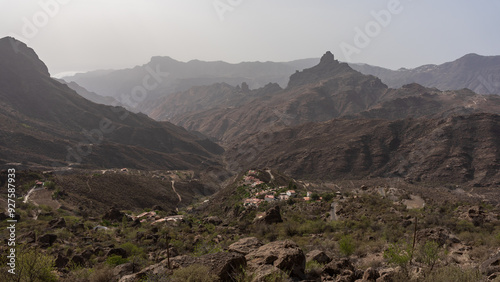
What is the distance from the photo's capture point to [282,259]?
28.1ft

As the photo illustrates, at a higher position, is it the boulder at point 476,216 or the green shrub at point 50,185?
the green shrub at point 50,185

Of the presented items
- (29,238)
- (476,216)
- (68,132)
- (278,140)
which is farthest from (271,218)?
(68,132)

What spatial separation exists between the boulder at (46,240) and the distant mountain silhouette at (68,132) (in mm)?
57419

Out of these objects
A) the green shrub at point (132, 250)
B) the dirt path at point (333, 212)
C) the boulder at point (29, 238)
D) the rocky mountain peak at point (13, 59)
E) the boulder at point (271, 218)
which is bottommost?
the dirt path at point (333, 212)

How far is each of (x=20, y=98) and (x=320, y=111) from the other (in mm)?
148709

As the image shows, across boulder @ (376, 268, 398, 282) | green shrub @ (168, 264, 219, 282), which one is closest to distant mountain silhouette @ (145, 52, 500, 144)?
boulder @ (376, 268, 398, 282)

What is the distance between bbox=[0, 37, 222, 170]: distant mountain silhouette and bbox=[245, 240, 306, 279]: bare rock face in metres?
72.9

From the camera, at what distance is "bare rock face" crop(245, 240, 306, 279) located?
28.0ft

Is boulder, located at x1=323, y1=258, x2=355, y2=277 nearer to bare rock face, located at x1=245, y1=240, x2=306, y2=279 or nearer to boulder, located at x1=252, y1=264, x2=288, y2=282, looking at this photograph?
bare rock face, located at x1=245, y1=240, x2=306, y2=279

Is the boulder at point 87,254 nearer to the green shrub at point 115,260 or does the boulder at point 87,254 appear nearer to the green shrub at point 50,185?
the green shrub at point 115,260

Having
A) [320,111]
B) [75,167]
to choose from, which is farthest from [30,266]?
[320,111]

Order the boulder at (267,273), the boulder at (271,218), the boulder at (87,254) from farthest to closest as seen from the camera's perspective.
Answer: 1. the boulder at (271,218)
2. the boulder at (87,254)
3. the boulder at (267,273)

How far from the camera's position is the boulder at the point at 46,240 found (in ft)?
55.0

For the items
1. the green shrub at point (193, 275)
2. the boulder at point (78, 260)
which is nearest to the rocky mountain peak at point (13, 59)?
the boulder at point (78, 260)
